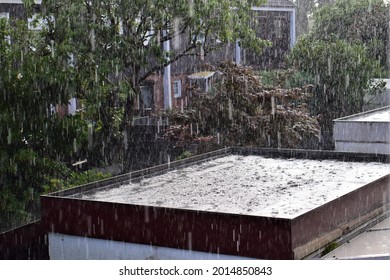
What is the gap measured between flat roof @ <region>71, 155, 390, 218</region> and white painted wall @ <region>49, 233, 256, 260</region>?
0.58 metres

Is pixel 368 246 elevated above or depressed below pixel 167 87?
below

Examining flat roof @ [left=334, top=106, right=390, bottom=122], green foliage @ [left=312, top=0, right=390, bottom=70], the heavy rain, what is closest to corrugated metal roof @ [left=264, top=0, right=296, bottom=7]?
green foliage @ [left=312, top=0, right=390, bottom=70]

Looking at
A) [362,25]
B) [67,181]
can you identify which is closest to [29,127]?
[67,181]

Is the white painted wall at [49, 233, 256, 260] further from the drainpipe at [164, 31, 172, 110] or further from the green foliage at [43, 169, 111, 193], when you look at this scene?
the drainpipe at [164, 31, 172, 110]

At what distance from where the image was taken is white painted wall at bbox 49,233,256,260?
306 inches

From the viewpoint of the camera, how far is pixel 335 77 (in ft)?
73.2

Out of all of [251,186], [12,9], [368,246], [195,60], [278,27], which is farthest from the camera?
[278,27]

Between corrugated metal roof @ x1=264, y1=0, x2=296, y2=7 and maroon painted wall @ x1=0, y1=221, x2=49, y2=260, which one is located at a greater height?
corrugated metal roof @ x1=264, y1=0, x2=296, y2=7

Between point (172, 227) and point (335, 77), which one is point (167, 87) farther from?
point (172, 227)

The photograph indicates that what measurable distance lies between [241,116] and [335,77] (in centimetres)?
776

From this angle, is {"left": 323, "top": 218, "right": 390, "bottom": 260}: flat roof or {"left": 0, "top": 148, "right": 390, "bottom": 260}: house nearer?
{"left": 0, "top": 148, "right": 390, "bottom": 260}: house

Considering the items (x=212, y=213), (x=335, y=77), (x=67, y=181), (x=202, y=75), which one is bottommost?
(x=67, y=181)

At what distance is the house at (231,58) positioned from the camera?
25125 mm

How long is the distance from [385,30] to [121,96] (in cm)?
2099
